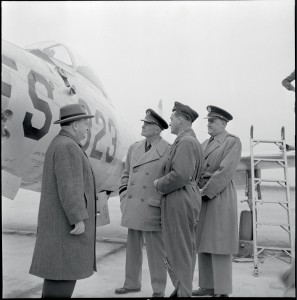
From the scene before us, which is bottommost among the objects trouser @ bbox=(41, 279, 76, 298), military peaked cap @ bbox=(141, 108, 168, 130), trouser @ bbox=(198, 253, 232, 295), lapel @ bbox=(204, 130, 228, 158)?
trouser @ bbox=(198, 253, 232, 295)

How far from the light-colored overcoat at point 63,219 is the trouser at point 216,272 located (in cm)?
139

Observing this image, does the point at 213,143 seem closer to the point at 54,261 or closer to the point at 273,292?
the point at 273,292

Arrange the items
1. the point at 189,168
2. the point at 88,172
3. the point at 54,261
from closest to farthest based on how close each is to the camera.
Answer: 1. the point at 54,261
2. the point at 88,172
3. the point at 189,168

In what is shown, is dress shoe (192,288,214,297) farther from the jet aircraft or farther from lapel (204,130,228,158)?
the jet aircraft

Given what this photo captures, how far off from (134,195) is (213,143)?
102 cm

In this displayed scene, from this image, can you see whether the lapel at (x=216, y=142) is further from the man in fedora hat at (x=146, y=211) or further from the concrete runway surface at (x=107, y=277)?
the concrete runway surface at (x=107, y=277)

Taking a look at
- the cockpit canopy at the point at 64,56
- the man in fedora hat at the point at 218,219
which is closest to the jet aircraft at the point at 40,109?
the cockpit canopy at the point at 64,56

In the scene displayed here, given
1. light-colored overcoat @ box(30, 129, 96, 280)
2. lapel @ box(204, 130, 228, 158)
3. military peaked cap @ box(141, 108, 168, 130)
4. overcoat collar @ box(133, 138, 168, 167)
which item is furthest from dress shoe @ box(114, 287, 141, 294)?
military peaked cap @ box(141, 108, 168, 130)

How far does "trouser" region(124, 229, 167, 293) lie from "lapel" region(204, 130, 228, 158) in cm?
101

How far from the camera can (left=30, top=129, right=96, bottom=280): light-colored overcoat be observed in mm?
2486

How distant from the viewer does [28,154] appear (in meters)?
4.05

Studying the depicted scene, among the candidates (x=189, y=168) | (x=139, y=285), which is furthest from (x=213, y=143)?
(x=139, y=285)

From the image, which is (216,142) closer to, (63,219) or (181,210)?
(181,210)

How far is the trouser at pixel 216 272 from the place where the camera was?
3.46 m
